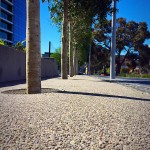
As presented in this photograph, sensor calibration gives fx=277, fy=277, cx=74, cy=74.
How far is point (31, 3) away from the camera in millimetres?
10188

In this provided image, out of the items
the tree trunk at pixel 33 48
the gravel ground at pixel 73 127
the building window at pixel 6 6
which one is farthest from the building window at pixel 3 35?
the gravel ground at pixel 73 127

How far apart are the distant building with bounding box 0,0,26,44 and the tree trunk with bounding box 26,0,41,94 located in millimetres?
68406

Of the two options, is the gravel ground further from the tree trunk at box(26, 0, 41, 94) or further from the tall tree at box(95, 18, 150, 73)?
the tall tree at box(95, 18, 150, 73)

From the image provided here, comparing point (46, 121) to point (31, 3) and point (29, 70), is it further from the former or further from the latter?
point (31, 3)

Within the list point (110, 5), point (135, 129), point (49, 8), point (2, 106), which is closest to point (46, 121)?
point (135, 129)

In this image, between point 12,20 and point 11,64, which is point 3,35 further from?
point 11,64

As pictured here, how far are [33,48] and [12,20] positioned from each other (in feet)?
267

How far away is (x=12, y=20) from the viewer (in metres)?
87.8

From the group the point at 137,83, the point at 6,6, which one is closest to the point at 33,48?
the point at 137,83

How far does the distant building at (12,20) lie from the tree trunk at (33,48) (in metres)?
68.4

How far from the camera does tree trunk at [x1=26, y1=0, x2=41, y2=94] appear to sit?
1006 centimetres

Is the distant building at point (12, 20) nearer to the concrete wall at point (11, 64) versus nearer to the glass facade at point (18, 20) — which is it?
the glass facade at point (18, 20)

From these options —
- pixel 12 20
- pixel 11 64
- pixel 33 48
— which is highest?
pixel 12 20

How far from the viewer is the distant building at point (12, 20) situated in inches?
3108
